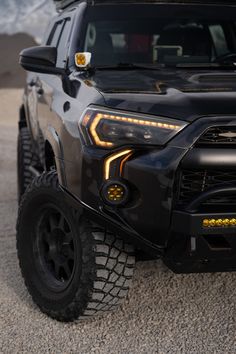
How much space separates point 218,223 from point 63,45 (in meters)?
2.13

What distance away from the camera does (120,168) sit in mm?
2842

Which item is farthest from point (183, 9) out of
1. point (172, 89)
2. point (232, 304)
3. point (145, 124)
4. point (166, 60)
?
point (232, 304)

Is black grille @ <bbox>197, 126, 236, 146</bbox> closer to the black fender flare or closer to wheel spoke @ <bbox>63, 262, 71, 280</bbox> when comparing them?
the black fender flare

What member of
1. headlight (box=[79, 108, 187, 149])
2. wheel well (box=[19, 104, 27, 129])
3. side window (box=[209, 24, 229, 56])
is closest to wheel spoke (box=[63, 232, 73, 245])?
headlight (box=[79, 108, 187, 149])

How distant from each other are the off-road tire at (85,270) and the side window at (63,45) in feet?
Answer: 3.27

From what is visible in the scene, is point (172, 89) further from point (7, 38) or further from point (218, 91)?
point (7, 38)

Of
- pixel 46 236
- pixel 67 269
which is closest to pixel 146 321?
pixel 67 269

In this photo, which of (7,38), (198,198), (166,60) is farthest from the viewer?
(7,38)

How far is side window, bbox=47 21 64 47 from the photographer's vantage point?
16.3ft

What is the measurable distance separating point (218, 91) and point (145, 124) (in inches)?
17.2

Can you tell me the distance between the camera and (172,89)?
10.1 ft

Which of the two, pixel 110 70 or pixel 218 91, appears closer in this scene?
pixel 218 91

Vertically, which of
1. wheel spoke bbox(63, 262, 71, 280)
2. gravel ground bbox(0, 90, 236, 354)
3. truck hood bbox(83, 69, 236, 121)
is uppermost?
truck hood bbox(83, 69, 236, 121)

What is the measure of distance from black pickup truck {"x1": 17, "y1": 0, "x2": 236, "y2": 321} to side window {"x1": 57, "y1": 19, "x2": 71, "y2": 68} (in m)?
0.05
